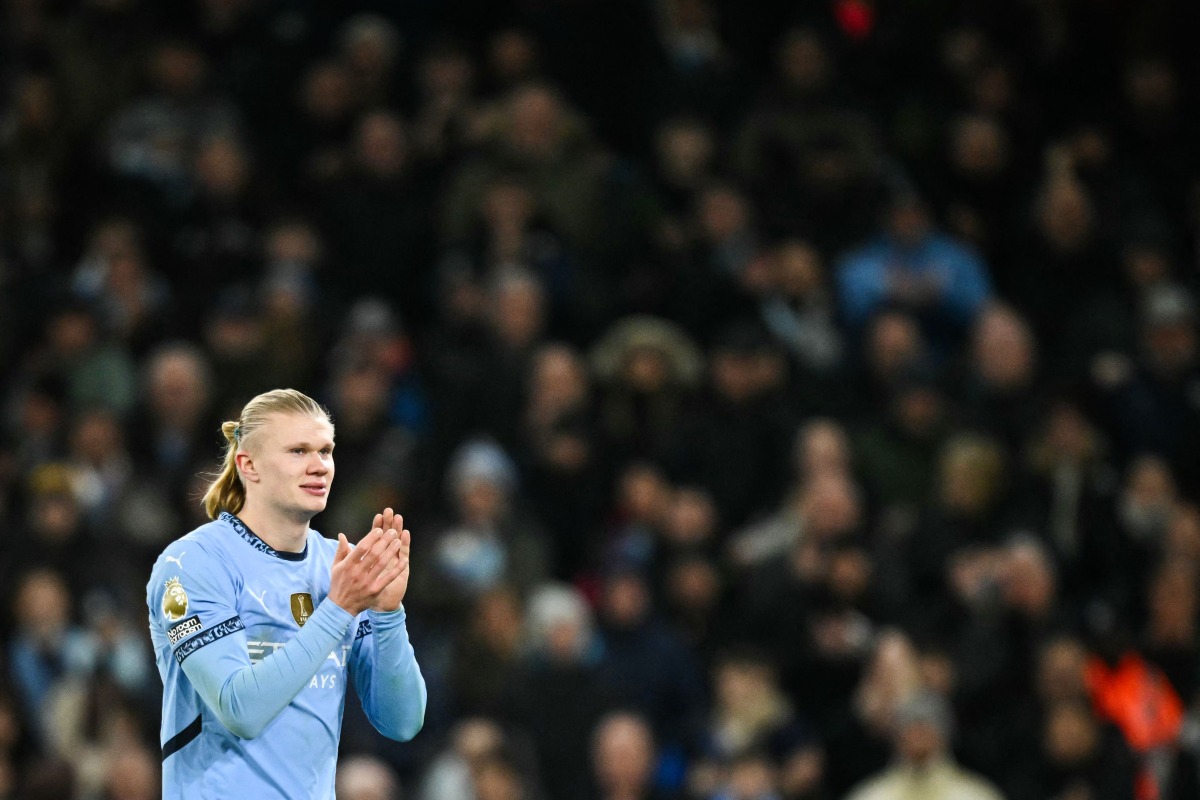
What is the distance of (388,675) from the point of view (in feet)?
17.3

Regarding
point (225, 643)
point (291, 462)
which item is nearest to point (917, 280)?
point (291, 462)

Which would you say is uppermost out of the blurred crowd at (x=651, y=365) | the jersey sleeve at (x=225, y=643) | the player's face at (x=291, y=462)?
the blurred crowd at (x=651, y=365)

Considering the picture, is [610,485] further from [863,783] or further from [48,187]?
[48,187]

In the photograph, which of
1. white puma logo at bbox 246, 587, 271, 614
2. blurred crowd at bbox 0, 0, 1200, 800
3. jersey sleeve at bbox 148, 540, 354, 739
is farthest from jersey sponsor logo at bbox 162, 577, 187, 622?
blurred crowd at bbox 0, 0, 1200, 800

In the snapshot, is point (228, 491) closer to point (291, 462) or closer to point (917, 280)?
point (291, 462)

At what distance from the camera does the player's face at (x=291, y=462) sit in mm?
5184

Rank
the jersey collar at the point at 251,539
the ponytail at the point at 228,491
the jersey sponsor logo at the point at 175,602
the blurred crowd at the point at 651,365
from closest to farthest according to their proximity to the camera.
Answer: the jersey sponsor logo at the point at 175,602
the jersey collar at the point at 251,539
the ponytail at the point at 228,491
the blurred crowd at the point at 651,365

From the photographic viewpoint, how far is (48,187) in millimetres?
14422

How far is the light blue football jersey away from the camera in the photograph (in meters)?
4.88

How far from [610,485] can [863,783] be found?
2612mm

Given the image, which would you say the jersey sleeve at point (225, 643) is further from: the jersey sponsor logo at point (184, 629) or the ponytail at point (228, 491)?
the ponytail at point (228, 491)

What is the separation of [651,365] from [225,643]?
7710mm

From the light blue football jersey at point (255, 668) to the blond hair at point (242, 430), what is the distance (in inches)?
3.9

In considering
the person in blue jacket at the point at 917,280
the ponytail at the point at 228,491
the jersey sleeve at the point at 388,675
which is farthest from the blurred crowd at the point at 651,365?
the ponytail at the point at 228,491
